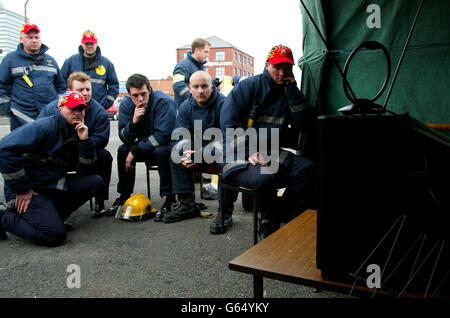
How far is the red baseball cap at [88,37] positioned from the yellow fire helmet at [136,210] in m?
2.64

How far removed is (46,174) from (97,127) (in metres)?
0.97

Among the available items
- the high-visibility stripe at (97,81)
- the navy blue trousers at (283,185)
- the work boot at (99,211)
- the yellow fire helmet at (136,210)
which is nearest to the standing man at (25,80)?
the high-visibility stripe at (97,81)

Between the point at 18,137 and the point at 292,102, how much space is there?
252 cm

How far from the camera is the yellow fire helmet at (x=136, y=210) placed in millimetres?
4086

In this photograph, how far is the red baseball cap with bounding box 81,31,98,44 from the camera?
207 inches

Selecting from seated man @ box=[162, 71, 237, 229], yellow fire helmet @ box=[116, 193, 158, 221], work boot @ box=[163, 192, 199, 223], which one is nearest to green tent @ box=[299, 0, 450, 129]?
seated man @ box=[162, 71, 237, 229]

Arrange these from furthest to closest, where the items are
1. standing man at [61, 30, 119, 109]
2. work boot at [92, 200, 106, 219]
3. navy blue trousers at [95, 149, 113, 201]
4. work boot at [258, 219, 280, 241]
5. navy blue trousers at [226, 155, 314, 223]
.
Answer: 1. standing man at [61, 30, 119, 109]
2. navy blue trousers at [95, 149, 113, 201]
3. work boot at [92, 200, 106, 219]
4. work boot at [258, 219, 280, 241]
5. navy blue trousers at [226, 155, 314, 223]

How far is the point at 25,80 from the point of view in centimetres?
485

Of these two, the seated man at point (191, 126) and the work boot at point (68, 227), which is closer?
the work boot at point (68, 227)

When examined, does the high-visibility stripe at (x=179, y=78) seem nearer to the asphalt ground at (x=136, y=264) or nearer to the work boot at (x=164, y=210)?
the work boot at (x=164, y=210)

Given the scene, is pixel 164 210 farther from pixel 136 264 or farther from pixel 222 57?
pixel 222 57

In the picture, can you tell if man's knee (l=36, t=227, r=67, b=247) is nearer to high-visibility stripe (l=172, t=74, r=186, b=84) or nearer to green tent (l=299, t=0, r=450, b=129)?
green tent (l=299, t=0, r=450, b=129)

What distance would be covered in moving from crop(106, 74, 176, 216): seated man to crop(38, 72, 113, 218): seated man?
157 mm
